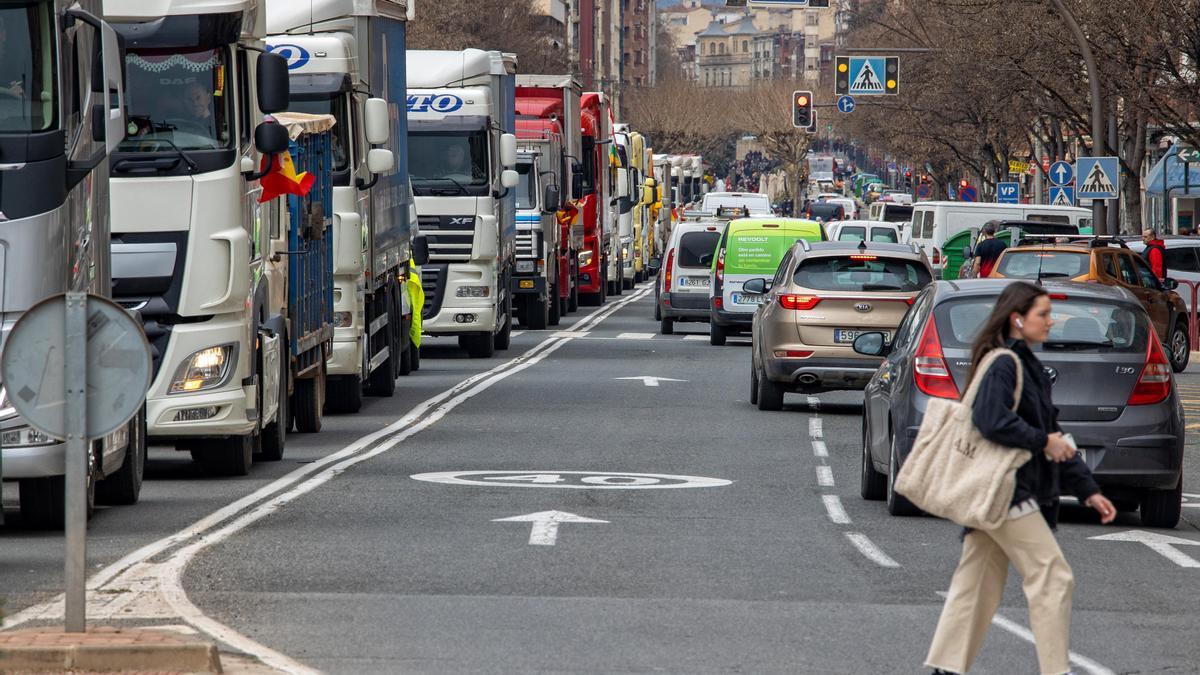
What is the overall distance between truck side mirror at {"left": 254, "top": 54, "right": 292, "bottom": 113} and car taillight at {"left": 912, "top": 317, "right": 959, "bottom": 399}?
173 inches

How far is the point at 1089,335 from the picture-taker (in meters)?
13.6

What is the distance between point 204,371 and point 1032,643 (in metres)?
7.20

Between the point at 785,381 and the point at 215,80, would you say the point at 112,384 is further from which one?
the point at 785,381

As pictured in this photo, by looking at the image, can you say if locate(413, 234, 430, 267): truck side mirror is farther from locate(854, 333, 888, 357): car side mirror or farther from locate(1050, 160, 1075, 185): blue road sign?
locate(1050, 160, 1075, 185): blue road sign

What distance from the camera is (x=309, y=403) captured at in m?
19.6

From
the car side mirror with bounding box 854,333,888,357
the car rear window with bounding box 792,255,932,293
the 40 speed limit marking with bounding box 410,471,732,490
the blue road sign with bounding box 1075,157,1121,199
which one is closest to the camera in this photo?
the car side mirror with bounding box 854,333,888,357

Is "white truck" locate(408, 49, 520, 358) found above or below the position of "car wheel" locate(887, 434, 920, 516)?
above

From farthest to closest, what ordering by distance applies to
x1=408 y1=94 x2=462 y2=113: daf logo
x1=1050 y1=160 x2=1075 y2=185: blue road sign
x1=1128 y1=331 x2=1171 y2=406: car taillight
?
x1=1050 y1=160 x2=1075 y2=185: blue road sign → x1=408 y1=94 x2=462 y2=113: daf logo → x1=1128 y1=331 x2=1171 y2=406: car taillight

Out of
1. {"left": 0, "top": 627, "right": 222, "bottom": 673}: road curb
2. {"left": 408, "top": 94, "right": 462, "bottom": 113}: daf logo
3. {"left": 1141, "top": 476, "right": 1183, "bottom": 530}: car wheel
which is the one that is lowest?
{"left": 1141, "top": 476, "right": 1183, "bottom": 530}: car wheel

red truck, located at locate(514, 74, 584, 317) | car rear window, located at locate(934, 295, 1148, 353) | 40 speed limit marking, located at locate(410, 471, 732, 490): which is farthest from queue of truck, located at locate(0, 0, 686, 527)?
red truck, located at locate(514, 74, 584, 317)

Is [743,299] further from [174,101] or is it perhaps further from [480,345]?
[174,101]

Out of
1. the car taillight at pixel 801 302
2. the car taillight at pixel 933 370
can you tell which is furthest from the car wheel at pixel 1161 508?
the car taillight at pixel 801 302

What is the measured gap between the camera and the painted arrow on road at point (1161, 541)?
1223 cm

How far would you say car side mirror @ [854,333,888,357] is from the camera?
15.1m
